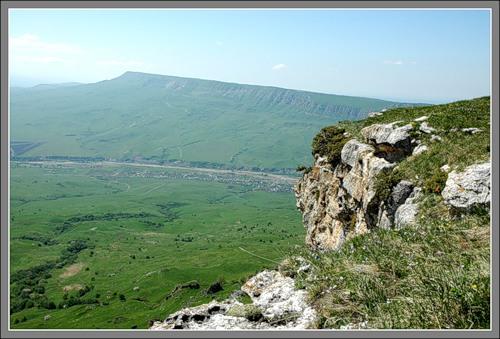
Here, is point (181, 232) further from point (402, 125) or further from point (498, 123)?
point (498, 123)

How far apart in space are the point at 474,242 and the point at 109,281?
121 metres

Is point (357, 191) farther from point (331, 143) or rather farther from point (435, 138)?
point (331, 143)

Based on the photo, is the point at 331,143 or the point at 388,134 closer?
the point at 388,134

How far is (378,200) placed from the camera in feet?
57.7

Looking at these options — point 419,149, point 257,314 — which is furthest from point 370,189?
point 257,314

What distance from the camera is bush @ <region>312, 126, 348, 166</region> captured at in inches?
1028

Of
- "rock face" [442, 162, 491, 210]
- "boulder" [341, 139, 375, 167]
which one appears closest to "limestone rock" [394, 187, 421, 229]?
"rock face" [442, 162, 491, 210]

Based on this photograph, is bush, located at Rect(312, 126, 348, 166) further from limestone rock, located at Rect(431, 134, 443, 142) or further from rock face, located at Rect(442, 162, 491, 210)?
rock face, located at Rect(442, 162, 491, 210)

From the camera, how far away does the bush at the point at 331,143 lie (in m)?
26.1

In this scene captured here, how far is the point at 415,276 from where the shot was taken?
788 cm

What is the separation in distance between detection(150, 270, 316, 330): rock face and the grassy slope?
387 millimetres

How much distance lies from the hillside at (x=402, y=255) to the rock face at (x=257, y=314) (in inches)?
1.0

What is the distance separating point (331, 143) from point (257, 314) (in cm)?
1991

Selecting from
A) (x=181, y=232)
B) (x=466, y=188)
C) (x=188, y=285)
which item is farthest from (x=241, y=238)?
(x=466, y=188)
